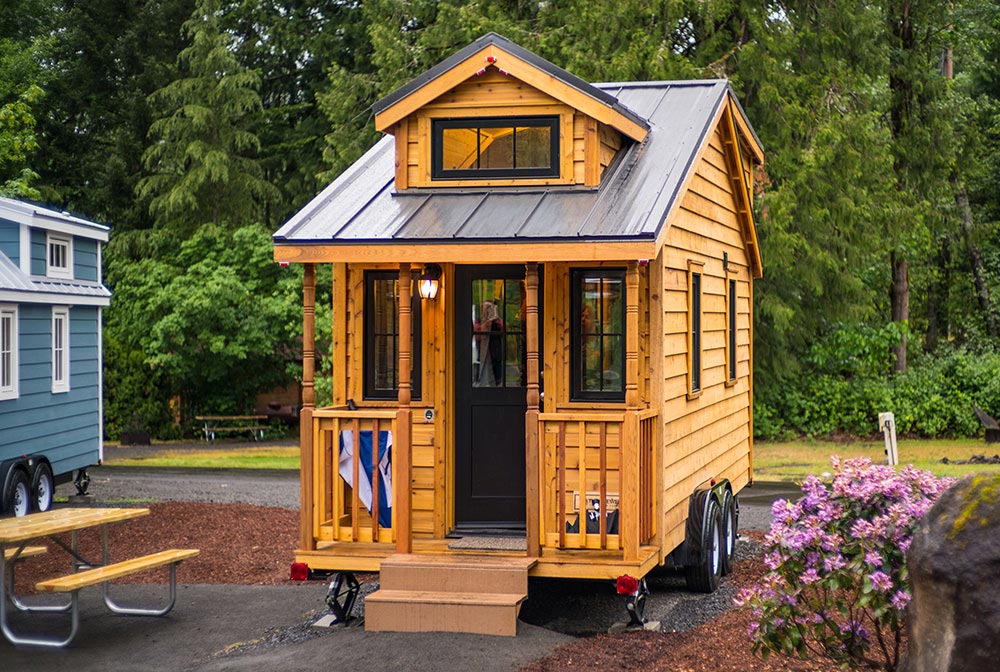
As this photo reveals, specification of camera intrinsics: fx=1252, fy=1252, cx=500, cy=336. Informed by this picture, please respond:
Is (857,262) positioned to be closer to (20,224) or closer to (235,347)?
(235,347)

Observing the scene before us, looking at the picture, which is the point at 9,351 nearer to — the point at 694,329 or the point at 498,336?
the point at 498,336

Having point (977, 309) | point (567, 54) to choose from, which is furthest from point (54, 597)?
point (977, 309)

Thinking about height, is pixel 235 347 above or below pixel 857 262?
below

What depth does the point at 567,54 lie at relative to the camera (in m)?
24.3

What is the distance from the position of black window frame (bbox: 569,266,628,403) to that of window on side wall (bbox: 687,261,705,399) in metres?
1.18

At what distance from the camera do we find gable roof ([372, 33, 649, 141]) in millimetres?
9641

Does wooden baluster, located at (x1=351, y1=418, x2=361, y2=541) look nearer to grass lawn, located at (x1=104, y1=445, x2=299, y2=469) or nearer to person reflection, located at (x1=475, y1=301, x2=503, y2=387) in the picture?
person reflection, located at (x1=475, y1=301, x2=503, y2=387)

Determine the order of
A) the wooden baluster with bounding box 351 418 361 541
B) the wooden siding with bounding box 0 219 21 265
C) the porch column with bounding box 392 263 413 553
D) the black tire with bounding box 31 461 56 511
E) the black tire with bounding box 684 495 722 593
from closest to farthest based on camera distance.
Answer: the porch column with bounding box 392 263 413 553, the wooden baluster with bounding box 351 418 361 541, the black tire with bounding box 684 495 722 593, the black tire with bounding box 31 461 56 511, the wooden siding with bounding box 0 219 21 265

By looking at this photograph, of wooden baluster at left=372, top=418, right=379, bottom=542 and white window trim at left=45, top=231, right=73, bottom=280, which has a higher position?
white window trim at left=45, top=231, right=73, bottom=280

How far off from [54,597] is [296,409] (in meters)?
20.1

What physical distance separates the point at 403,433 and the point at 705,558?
2988 millimetres

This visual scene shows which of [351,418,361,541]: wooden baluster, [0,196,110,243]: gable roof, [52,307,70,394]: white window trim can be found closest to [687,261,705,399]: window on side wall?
[351,418,361,541]: wooden baluster

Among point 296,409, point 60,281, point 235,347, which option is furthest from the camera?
point 296,409

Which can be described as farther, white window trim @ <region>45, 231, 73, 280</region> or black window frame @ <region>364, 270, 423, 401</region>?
white window trim @ <region>45, 231, 73, 280</region>
